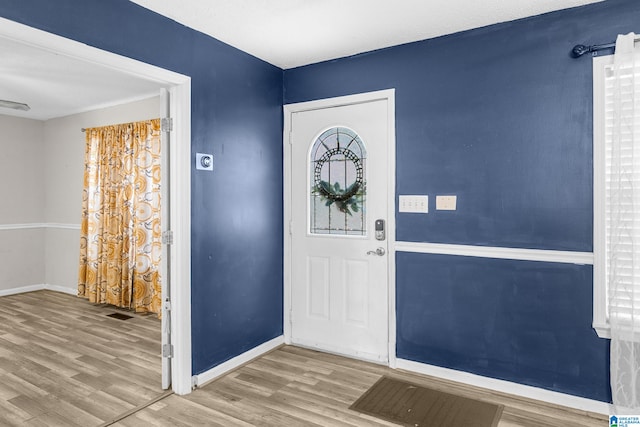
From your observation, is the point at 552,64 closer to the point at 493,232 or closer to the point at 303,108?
the point at 493,232

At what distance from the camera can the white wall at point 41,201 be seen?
557 cm

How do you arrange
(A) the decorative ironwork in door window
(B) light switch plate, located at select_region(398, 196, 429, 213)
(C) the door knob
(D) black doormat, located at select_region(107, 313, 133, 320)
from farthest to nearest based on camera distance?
(D) black doormat, located at select_region(107, 313, 133, 320) → (A) the decorative ironwork in door window → (C) the door knob → (B) light switch plate, located at select_region(398, 196, 429, 213)

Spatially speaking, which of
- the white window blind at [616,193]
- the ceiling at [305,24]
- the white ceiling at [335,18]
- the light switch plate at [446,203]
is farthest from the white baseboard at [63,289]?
the white window blind at [616,193]

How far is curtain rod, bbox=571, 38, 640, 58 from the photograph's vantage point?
2430mm

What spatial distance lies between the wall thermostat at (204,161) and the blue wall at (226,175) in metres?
0.04

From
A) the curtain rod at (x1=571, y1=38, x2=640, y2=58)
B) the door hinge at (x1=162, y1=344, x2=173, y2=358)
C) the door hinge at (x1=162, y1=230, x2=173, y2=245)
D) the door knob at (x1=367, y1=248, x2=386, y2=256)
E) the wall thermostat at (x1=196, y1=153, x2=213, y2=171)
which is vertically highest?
the curtain rod at (x1=571, y1=38, x2=640, y2=58)

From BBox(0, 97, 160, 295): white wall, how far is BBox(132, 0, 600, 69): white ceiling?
3.46m

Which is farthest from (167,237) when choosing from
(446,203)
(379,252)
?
(446,203)

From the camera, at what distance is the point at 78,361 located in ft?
10.9

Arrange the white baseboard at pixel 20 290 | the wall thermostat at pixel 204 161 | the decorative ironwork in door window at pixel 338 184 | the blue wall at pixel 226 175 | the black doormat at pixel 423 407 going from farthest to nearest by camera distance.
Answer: the white baseboard at pixel 20 290 → the decorative ironwork in door window at pixel 338 184 → the wall thermostat at pixel 204 161 → the blue wall at pixel 226 175 → the black doormat at pixel 423 407

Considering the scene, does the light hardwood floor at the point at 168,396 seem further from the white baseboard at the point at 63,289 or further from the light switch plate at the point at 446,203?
the white baseboard at the point at 63,289

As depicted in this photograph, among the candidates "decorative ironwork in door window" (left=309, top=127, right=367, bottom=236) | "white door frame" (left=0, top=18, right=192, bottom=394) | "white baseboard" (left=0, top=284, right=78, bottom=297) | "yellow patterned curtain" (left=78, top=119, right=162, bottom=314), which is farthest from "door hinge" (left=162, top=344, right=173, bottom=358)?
"white baseboard" (left=0, top=284, right=78, bottom=297)

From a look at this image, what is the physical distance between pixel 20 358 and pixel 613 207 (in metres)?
4.53

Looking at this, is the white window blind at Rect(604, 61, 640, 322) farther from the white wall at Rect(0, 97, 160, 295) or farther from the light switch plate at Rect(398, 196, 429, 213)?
the white wall at Rect(0, 97, 160, 295)
